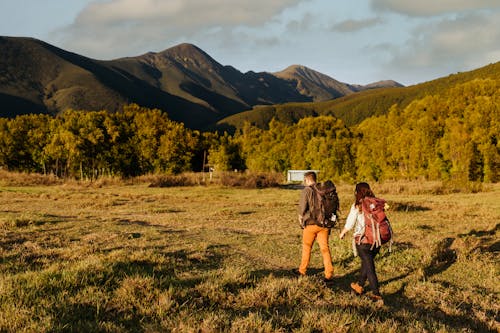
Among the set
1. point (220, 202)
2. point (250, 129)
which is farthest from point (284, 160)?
point (220, 202)

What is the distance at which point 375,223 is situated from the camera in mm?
6992

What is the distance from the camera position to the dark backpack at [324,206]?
26.2 ft

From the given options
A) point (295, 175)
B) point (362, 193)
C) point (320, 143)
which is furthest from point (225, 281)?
point (295, 175)

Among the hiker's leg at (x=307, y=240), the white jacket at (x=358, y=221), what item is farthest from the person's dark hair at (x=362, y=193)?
the hiker's leg at (x=307, y=240)

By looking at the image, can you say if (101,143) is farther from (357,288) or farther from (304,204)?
(357,288)

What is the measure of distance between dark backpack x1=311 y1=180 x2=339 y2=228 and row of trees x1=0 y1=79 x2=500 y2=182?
114 feet

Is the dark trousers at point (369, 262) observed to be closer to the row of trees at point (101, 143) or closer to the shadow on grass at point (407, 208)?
the shadow on grass at point (407, 208)

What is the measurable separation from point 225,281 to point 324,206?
2501 mm

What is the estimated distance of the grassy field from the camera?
4.91 m

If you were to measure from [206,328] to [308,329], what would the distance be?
117 cm

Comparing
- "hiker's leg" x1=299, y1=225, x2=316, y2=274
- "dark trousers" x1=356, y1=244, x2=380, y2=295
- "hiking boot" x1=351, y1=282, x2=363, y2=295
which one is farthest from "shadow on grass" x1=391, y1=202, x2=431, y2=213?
"dark trousers" x1=356, y1=244, x2=380, y2=295

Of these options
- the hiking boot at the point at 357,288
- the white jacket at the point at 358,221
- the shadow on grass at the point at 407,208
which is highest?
the white jacket at the point at 358,221

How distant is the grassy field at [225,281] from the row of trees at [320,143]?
92.9 ft

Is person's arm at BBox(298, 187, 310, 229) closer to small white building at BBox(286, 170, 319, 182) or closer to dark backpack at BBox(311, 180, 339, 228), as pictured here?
dark backpack at BBox(311, 180, 339, 228)
